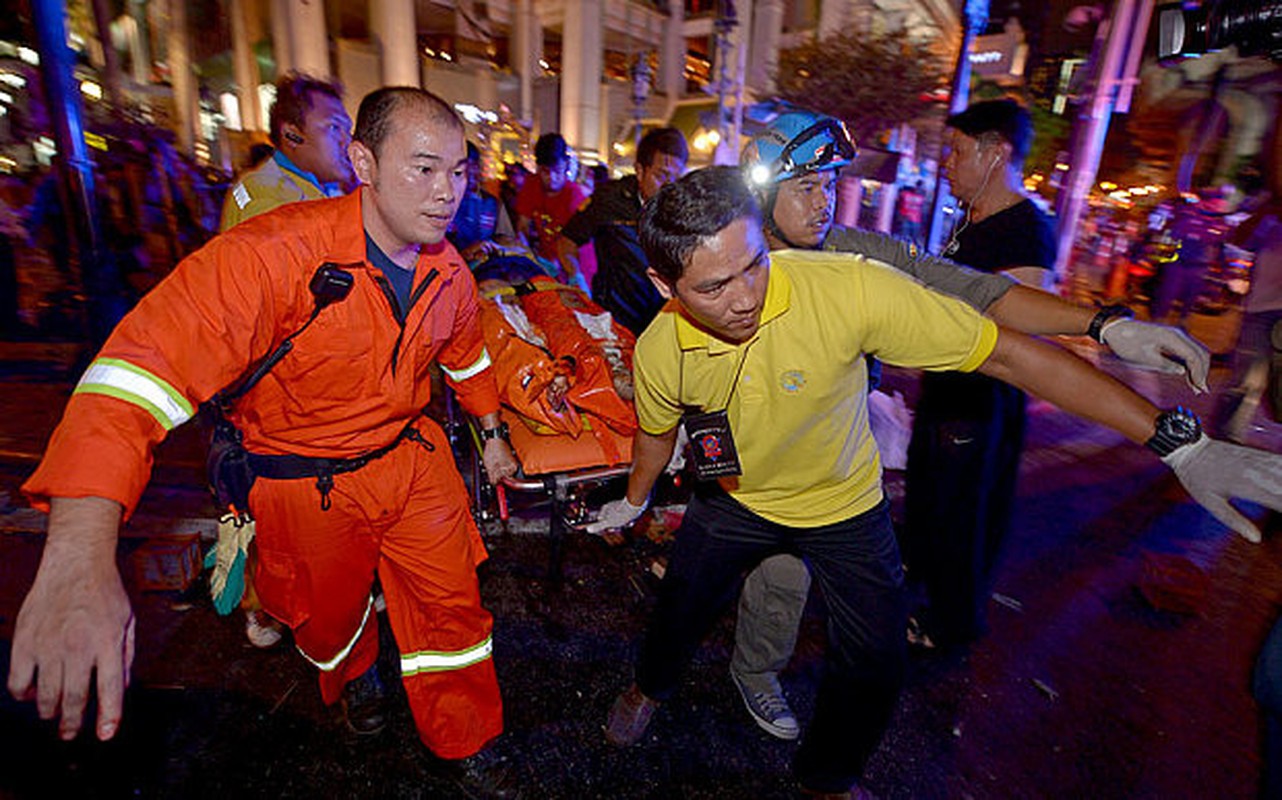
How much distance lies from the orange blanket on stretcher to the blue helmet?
116cm

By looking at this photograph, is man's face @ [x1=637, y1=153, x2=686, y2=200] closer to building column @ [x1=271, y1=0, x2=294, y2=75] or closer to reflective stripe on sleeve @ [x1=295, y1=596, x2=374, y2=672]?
reflective stripe on sleeve @ [x1=295, y1=596, x2=374, y2=672]

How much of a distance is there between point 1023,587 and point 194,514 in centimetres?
522

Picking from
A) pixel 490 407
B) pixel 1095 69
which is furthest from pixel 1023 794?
pixel 1095 69

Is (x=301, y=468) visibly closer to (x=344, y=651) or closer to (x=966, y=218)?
(x=344, y=651)

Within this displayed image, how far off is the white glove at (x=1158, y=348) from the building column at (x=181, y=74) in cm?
2101

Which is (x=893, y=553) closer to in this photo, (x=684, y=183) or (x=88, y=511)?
(x=684, y=183)

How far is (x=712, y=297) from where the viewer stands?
186cm

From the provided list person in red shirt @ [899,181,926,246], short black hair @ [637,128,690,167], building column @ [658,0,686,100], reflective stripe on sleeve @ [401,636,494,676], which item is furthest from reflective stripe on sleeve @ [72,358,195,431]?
building column @ [658,0,686,100]

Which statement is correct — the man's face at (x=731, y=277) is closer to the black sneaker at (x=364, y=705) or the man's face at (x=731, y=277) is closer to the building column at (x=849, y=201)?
the black sneaker at (x=364, y=705)

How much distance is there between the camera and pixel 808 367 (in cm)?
194

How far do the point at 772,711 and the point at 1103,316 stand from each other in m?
1.96

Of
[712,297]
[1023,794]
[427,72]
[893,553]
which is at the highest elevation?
[427,72]

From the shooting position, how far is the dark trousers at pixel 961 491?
2.92 metres

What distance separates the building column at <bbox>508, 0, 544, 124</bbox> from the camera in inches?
896
